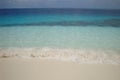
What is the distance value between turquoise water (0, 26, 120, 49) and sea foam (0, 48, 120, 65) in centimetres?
3

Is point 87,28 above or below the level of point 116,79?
above

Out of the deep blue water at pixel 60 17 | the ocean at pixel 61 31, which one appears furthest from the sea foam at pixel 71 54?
the deep blue water at pixel 60 17

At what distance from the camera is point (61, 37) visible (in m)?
1.34

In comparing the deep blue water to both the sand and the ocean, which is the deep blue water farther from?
the sand

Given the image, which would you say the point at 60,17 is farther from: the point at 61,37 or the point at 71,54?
the point at 71,54

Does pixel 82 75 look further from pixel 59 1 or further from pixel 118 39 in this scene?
pixel 59 1

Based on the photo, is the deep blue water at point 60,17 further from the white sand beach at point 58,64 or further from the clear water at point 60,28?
the white sand beach at point 58,64

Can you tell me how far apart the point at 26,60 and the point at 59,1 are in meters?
0.40

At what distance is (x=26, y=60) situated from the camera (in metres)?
1.35

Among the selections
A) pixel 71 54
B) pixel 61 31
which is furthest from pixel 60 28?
pixel 71 54

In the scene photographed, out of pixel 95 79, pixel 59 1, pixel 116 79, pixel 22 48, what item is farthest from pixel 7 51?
pixel 116 79

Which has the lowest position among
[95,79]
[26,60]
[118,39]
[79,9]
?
[95,79]

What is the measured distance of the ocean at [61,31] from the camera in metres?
1.33

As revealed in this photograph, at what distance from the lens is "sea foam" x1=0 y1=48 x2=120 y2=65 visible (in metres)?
1.32
